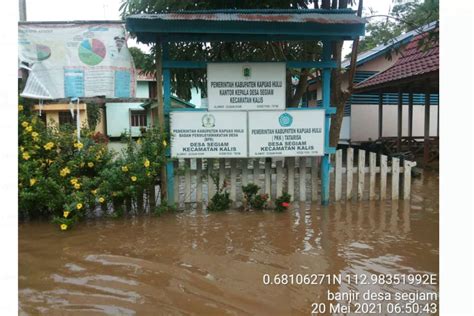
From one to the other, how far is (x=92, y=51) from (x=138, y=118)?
22.5m

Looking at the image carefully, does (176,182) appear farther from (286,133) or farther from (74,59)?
(74,59)

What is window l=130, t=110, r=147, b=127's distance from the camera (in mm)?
27781

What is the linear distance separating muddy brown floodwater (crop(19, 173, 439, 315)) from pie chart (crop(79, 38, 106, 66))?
7.84ft

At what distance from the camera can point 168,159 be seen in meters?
6.17

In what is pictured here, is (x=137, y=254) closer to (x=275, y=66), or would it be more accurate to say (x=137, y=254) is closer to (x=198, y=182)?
(x=198, y=182)

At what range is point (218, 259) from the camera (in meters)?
4.31

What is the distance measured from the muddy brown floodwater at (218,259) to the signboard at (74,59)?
1.98 metres

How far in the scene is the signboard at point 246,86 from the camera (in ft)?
20.5

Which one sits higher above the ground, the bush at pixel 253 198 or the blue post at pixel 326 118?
the blue post at pixel 326 118

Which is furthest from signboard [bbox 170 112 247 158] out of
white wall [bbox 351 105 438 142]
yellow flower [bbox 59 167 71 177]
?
white wall [bbox 351 105 438 142]

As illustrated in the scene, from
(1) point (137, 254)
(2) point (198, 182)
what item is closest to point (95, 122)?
(2) point (198, 182)

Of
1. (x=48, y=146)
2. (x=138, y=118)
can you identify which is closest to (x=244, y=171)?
(x=48, y=146)

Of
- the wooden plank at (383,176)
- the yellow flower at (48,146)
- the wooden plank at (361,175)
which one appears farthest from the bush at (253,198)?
the yellow flower at (48,146)

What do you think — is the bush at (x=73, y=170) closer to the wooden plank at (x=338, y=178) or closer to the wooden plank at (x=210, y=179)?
the wooden plank at (x=210, y=179)
